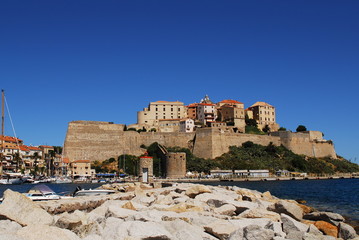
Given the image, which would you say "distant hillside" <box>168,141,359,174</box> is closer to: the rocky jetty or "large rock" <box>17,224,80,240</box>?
the rocky jetty

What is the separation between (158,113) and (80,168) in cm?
2257

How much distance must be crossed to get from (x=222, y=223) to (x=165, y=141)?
158ft

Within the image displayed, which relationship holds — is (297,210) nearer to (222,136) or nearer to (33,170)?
(222,136)

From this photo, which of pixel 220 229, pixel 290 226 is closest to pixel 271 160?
pixel 290 226

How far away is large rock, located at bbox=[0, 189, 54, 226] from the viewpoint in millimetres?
5785

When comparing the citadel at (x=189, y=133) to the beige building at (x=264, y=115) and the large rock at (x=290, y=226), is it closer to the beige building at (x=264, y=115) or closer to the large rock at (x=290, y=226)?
the beige building at (x=264, y=115)

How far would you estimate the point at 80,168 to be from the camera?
4906 centimetres

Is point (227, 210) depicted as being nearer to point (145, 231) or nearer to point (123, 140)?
point (145, 231)

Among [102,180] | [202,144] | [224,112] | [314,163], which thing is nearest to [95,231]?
[102,180]

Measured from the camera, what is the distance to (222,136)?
54188 millimetres

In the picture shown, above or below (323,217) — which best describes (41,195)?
above

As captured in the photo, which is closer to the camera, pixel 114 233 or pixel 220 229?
pixel 114 233

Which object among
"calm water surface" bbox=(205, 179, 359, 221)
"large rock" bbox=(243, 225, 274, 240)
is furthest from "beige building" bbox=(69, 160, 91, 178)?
"large rock" bbox=(243, 225, 274, 240)

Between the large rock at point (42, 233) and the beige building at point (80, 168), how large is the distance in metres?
44.8
